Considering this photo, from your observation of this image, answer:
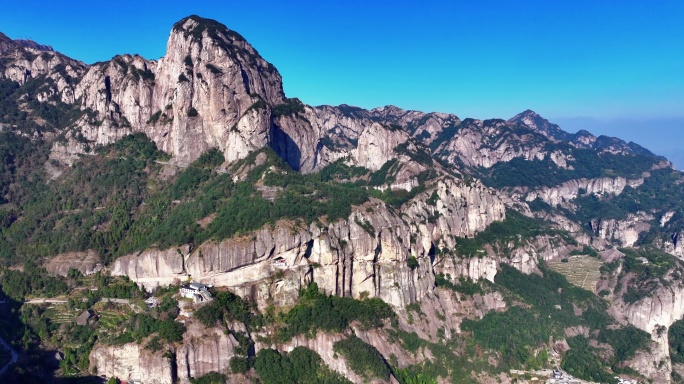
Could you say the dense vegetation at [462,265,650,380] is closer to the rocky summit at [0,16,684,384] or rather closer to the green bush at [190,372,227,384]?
the rocky summit at [0,16,684,384]

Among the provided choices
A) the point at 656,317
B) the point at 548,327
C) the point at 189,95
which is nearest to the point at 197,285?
the point at 189,95

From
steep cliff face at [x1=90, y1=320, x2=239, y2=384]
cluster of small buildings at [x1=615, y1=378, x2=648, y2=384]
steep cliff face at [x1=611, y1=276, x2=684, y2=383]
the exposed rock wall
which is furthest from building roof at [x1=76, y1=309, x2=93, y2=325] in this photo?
steep cliff face at [x1=611, y1=276, x2=684, y2=383]

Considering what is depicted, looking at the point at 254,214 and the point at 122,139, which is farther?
the point at 122,139

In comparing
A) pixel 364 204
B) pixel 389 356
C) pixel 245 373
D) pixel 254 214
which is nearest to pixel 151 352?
pixel 245 373

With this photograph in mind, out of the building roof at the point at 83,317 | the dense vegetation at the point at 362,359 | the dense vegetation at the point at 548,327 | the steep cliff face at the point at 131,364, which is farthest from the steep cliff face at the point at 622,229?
the building roof at the point at 83,317

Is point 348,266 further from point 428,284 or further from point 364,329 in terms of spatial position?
point 428,284

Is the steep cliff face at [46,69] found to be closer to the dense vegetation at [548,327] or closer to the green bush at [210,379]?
the green bush at [210,379]

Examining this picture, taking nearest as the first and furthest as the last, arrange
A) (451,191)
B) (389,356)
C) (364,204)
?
(389,356)
(364,204)
(451,191)
